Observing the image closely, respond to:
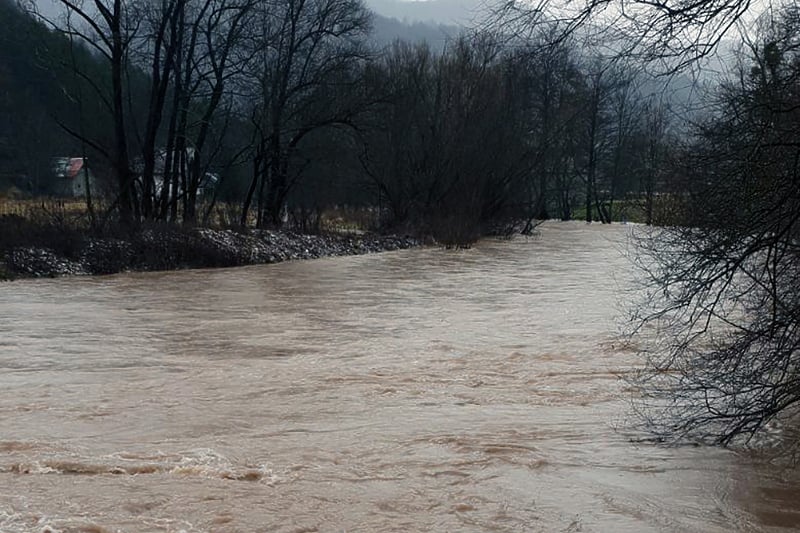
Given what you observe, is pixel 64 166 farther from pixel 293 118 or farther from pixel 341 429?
pixel 341 429

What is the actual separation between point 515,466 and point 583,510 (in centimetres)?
104

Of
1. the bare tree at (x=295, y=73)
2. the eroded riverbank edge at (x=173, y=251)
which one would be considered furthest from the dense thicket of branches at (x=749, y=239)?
the bare tree at (x=295, y=73)

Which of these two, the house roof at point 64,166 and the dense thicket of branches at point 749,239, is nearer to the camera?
the dense thicket of branches at point 749,239

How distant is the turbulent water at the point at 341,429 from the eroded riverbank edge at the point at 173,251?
18.0 feet

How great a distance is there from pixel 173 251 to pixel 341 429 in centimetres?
1732

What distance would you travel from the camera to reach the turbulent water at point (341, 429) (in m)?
6.36

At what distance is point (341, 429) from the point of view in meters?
8.42

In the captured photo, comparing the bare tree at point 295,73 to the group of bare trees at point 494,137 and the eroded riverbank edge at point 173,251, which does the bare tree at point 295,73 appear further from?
the eroded riverbank edge at point 173,251

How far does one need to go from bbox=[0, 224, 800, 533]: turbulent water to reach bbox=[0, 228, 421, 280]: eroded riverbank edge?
548cm

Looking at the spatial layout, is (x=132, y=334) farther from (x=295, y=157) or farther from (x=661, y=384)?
(x=295, y=157)

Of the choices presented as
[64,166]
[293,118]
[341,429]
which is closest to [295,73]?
[293,118]

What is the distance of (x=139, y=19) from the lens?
94.3 feet

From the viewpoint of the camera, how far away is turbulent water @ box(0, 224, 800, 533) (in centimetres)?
636

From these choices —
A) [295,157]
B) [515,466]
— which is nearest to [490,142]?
[295,157]
